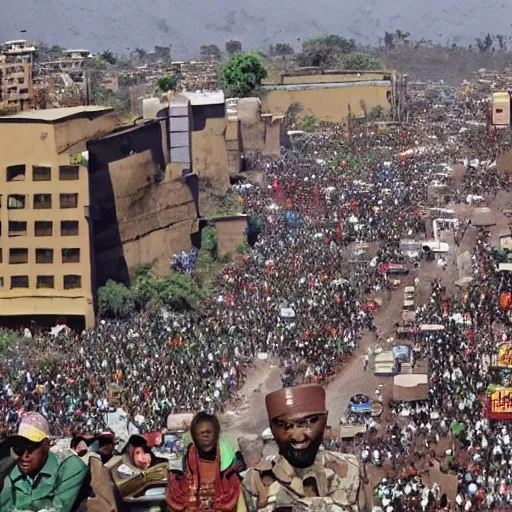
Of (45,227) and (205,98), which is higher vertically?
(205,98)

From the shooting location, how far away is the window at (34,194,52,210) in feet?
93.4

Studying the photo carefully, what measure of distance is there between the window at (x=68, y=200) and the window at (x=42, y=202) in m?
0.23

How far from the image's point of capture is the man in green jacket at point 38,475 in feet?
18.9

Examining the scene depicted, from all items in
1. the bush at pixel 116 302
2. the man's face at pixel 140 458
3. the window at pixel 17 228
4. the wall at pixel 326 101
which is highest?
the man's face at pixel 140 458

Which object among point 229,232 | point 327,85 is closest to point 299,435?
point 229,232

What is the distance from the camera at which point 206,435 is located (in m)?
5.78

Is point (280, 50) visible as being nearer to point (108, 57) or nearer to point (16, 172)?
point (108, 57)

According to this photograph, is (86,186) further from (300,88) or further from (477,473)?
(300,88)

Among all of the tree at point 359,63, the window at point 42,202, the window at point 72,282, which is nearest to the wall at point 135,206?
the window at point 72,282

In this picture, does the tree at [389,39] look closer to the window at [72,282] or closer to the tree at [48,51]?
Answer: the tree at [48,51]

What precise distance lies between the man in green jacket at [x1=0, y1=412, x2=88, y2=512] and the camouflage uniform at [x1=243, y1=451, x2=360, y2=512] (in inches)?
27.1

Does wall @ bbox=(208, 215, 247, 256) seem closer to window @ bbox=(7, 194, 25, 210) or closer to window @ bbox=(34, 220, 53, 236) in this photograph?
window @ bbox=(34, 220, 53, 236)

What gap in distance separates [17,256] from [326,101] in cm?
3321

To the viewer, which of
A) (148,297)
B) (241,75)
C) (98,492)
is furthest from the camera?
(241,75)
